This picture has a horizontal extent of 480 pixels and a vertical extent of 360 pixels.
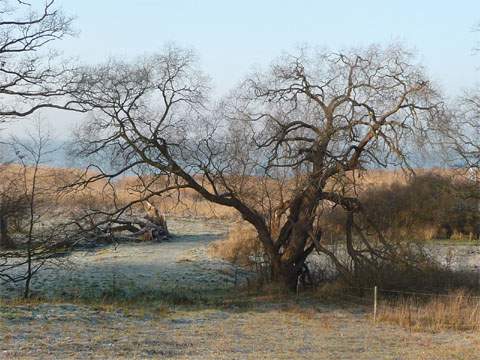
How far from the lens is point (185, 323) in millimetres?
16984

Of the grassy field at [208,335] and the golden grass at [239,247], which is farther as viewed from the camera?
the golden grass at [239,247]

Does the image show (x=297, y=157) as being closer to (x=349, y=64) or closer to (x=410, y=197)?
(x=349, y=64)

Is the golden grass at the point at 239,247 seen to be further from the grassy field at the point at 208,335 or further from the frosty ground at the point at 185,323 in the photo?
the grassy field at the point at 208,335

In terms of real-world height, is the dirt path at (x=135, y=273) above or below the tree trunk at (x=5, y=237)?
below

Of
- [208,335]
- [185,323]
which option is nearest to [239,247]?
[185,323]

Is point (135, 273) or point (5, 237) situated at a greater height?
point (5, 237)

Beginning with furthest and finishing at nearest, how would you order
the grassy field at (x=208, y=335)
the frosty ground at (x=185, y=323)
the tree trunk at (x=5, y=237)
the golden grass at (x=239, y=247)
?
the golden grass at (x=239, y=247)
the tree trunk at (x=5, y=237)
the frosty ground at (x=185, y=323)
the grassy field at (x=208, y=335)

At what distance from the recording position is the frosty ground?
1262 centimetres

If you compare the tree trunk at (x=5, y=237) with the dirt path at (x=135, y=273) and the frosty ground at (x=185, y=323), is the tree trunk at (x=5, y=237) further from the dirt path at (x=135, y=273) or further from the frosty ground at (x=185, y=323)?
the frosty ground at (x=185, y=323)

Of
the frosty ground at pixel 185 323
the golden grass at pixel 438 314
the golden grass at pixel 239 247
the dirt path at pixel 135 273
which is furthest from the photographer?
the golden grass at pixel 239 247

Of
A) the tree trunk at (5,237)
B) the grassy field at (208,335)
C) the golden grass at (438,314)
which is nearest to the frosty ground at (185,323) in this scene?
the grassy field at (208,335)

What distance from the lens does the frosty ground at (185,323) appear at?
12625 millimetres

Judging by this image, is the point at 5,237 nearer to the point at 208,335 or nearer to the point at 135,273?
the point at 135,273

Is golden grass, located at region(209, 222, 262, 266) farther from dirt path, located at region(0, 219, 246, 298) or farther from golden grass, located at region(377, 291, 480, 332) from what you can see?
golden grass, located at region(377, 291, 480, 332)
